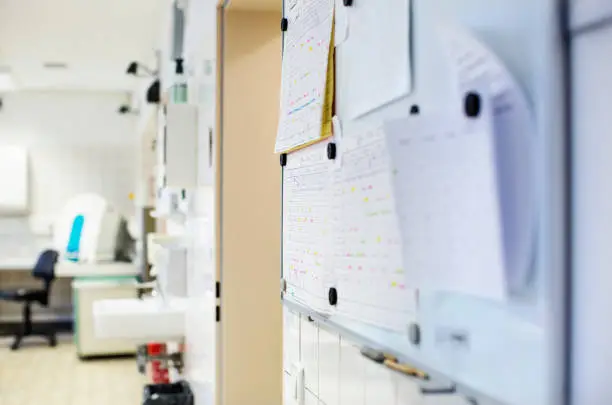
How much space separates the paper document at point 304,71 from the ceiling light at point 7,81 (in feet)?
19.3

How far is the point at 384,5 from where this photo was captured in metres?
1.09

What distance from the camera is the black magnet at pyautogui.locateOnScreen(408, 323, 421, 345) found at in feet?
3.19

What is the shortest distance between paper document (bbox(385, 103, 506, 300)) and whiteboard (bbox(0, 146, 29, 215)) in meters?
7.43

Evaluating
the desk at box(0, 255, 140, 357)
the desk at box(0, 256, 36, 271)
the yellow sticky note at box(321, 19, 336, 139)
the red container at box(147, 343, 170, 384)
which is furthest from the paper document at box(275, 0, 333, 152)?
the desk at box(0, 256, 36, 271)

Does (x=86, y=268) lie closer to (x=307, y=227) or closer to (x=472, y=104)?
(x=307, y=227)

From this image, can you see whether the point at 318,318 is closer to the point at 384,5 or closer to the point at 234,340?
the point at 384,5

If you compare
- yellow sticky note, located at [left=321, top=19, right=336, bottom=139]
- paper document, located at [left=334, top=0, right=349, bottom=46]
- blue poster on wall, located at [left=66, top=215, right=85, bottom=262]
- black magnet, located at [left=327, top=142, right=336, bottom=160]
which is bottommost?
blue poster on wall, located at [left=66, top=215, right=85, bottom=262]

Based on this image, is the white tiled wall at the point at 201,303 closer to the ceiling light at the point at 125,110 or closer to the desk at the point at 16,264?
the desk at the point at 16,264

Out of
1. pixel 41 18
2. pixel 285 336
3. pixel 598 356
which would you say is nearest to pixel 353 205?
pixel 598 356

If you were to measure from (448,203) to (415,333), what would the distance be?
22 cm

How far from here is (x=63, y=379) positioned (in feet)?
18.9

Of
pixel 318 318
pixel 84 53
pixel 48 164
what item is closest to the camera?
pixel 318 318

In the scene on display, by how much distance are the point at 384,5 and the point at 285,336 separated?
979mm

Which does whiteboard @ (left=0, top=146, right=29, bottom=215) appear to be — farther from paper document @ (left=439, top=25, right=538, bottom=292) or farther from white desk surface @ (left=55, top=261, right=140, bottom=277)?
paper document @ (left=439, top=25, right=538, bottom=292)
